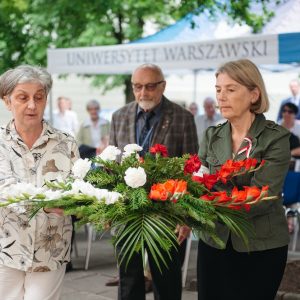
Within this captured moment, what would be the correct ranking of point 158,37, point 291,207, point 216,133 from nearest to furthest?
point 216,133 < point 291,207 < point 158,37

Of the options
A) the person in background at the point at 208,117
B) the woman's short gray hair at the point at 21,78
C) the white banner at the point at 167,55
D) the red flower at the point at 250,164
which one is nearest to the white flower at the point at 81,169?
the woman's short gray hair at the point at 21,78

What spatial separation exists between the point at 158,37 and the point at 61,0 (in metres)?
1.89

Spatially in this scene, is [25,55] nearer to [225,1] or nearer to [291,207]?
[225,1]

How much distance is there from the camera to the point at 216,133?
3576 mm

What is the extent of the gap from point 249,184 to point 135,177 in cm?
75

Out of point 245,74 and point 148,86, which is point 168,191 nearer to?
point 245,74

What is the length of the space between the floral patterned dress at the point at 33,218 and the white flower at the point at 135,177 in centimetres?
60

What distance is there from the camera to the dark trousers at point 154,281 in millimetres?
4363

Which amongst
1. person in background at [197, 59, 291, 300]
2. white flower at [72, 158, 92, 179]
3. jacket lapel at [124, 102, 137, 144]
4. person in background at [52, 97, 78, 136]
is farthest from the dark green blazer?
person in background at [52, 97, 78, 136]

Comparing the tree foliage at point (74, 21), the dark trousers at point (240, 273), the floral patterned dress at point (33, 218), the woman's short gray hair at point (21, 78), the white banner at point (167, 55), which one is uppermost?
the tree foliage at point (74, 21)

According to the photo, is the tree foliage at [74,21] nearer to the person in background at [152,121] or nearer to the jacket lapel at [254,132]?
the person in background at [152,121]

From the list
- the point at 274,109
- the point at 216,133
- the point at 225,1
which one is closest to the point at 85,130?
the point at 225,1

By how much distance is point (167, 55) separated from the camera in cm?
775

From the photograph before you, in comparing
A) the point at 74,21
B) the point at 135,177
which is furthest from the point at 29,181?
the point at 74,21
